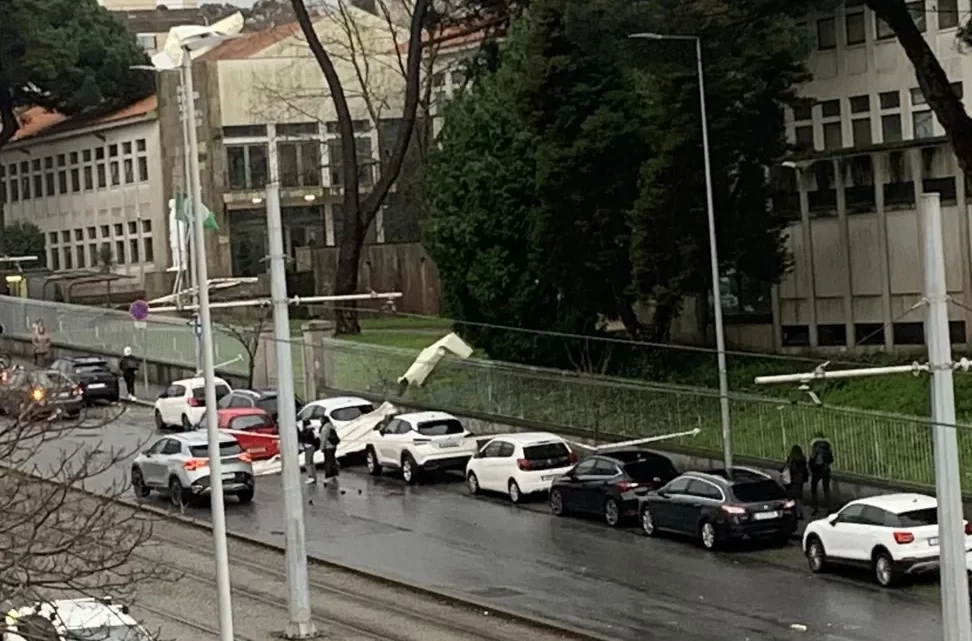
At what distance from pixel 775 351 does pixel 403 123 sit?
59.4 feet

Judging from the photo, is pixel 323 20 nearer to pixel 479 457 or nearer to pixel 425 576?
pixel 479 457

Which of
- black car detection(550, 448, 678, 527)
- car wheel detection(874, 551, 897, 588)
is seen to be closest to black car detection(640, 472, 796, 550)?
black car detection(550, 448, 678, 527)

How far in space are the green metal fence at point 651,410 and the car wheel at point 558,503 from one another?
12.2ft

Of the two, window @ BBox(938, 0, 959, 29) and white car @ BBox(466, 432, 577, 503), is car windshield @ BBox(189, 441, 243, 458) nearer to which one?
white car @ BBox(466, 432, 577, 503)

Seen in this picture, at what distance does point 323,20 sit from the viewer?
89938 mm

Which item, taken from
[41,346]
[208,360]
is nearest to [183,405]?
[41,346]

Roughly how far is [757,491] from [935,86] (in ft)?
34.4

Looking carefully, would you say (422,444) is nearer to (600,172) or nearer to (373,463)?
(373,463)

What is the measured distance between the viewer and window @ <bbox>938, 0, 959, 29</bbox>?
49875 mm

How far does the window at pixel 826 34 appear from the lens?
53188 mm

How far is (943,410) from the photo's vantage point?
22500 mm

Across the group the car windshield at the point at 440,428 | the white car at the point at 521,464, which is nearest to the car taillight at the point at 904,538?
the white car at the point at 521,464

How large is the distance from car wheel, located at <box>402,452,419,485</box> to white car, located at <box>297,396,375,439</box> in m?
3.31

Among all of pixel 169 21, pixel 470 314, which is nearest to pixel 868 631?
pixel 470 314
